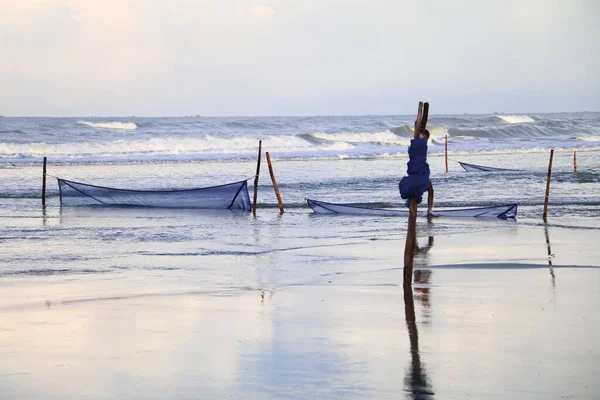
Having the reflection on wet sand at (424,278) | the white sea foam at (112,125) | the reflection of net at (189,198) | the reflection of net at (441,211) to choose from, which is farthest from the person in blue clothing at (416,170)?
the white sea foam at (112,125)

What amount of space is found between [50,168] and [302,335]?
30.7 meters

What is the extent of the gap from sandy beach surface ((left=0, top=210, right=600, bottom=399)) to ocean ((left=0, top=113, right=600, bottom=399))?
2 cm

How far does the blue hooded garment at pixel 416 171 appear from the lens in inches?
309

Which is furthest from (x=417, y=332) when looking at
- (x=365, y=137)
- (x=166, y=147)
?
(x=365, y=137)

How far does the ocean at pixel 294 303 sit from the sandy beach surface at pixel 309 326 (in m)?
0.02

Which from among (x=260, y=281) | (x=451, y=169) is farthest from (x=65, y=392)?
(x=451, y=169)

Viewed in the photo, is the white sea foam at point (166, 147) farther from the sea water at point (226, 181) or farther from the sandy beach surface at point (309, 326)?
the sandy beach surface at point (309, 326)

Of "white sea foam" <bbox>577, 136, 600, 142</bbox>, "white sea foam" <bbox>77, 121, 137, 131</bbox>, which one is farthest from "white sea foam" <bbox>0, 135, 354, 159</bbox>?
"white sea foam" <bbox>577, 136, 600, 142</bbox>

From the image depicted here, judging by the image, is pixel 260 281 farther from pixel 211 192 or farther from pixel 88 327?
pixel 211 192

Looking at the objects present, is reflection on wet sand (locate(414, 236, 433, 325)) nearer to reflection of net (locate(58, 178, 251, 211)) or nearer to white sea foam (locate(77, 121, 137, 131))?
reflection of net (locate(58, 178, 251, 211))

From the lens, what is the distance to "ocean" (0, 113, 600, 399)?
527 cm

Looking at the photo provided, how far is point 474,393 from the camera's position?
4.91 metres

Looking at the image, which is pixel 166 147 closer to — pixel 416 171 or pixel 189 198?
pixel 189 198

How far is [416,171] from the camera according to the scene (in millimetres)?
7895
